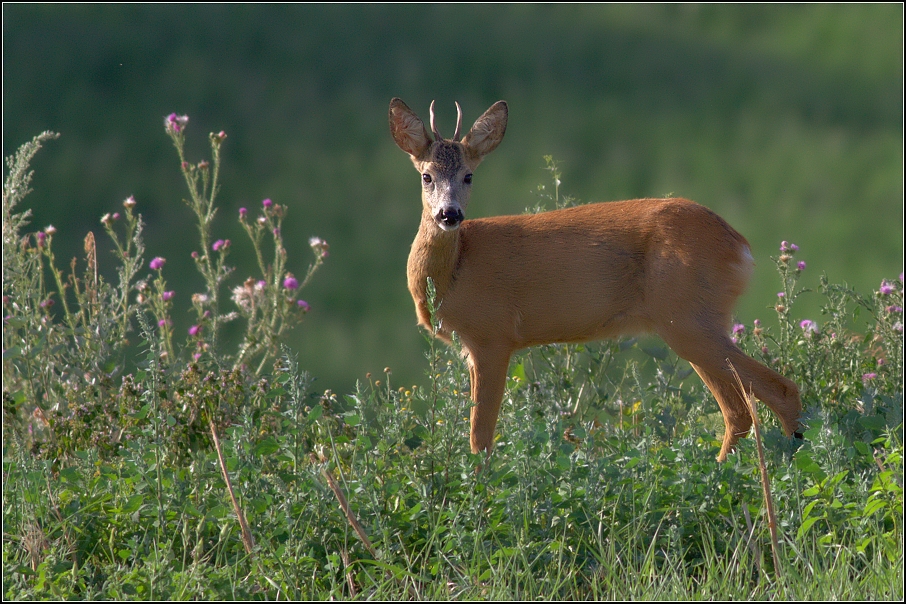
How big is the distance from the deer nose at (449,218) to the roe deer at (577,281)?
0.21 meters

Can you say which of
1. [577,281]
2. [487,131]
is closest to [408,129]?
[487,131]

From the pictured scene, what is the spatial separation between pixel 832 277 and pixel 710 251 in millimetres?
4752

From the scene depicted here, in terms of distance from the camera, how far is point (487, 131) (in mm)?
4855

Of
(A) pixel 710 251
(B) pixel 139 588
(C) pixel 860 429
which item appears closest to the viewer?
(B) pixel 139 588

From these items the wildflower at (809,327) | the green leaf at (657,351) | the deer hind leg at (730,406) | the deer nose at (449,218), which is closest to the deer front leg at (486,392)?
the deer nose at (449,218)

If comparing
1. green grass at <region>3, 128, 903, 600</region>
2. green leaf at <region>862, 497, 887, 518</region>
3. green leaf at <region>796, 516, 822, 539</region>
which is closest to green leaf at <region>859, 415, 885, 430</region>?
green grass at <region>3, 128, 903, 600</region>

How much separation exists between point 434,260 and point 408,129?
0.59 m

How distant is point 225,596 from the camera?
3.31 metres

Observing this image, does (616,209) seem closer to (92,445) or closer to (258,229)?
(258,229)

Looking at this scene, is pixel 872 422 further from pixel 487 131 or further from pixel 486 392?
pixel 487 131

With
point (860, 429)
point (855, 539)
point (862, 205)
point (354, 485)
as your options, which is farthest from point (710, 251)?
point (862, 205)

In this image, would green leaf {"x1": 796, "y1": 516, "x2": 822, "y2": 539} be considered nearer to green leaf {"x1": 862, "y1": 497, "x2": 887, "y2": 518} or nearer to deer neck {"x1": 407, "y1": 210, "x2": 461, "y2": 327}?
green leaf {"x1": 862, "y1": 497, "x2": 887, "y2": 518}

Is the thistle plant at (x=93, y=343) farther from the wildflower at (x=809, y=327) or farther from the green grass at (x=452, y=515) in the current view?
the wildflower at (x=809, y=327)

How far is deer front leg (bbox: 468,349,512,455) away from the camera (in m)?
4.62
